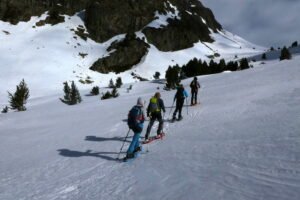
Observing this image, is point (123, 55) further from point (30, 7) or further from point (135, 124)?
point (135, 124)

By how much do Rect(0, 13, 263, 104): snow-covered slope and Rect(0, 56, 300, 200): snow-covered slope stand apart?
2442 inches

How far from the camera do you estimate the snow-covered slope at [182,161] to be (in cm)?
707

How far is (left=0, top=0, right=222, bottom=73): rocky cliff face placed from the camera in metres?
113

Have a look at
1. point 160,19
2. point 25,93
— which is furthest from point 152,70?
point 25,93

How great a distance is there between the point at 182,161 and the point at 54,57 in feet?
312

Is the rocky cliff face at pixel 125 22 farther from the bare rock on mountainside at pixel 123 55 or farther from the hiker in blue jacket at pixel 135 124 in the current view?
the hiker in blue jacket at pixel 135 124

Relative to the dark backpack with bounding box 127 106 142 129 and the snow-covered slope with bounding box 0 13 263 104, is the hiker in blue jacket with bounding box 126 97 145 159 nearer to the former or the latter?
the dark backpack with bounding box 127 106 142 129

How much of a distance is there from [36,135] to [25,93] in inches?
908

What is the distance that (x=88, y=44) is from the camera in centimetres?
11444

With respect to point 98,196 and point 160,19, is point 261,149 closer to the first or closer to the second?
point 98,196

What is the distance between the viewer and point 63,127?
20469 millimetres

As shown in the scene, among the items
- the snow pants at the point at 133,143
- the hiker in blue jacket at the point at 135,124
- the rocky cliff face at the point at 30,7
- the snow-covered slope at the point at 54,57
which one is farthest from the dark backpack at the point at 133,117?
the rocky cliff face at the point at 30,7

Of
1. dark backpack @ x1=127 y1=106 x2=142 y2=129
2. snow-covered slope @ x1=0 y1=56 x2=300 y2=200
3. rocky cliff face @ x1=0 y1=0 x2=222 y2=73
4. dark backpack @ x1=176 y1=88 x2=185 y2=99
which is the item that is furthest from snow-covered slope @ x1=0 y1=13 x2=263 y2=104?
dark backpack @ x1=127 y1=106 x2=142 y2=129

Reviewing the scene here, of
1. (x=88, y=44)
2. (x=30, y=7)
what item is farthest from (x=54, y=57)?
(x=30, y=7)
